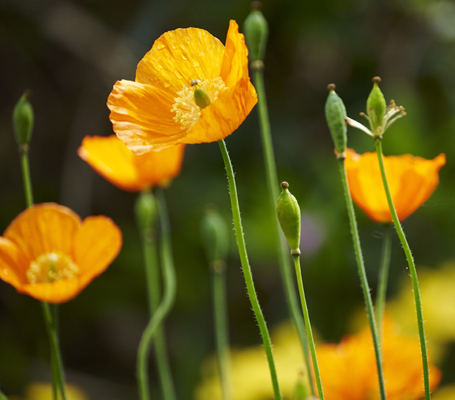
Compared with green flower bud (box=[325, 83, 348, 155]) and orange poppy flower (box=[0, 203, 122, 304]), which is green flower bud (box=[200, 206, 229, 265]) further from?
green flower bud (box=[325, 83, 348, 155])

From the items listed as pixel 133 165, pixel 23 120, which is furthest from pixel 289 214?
pixel 133 165

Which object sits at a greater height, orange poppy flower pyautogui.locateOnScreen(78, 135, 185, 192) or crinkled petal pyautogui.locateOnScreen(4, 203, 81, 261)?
orange poppy flower pyautogui.locateOnScreen(78, 135, 185, 192)

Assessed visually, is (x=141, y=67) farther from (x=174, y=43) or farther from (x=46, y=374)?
(x=46, y=374)

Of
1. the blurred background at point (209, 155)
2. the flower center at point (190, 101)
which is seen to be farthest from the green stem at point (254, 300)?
the blurred background at point (209, 155)

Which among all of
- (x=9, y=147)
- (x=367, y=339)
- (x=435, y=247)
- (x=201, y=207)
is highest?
(x=9, y=147)

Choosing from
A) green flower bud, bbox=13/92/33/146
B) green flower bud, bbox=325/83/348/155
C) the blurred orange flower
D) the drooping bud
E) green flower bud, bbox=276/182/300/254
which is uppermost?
green flower bud, bbox=13/92/33/146

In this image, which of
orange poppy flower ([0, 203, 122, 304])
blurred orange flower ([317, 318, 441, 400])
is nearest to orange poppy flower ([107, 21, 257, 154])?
orange poppy flower ([0, 203, 122, 304])

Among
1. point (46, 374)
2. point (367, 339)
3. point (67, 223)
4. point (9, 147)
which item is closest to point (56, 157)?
point (9, 147)

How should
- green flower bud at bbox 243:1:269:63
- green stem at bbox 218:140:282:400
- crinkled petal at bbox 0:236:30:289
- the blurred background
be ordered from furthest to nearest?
1. the blurred background
2. green flower bud at bbox 243:1:269:63
3. crinkled petal at bbox 0:236:30:289
4. green stem at bbox 218:140:282:400
